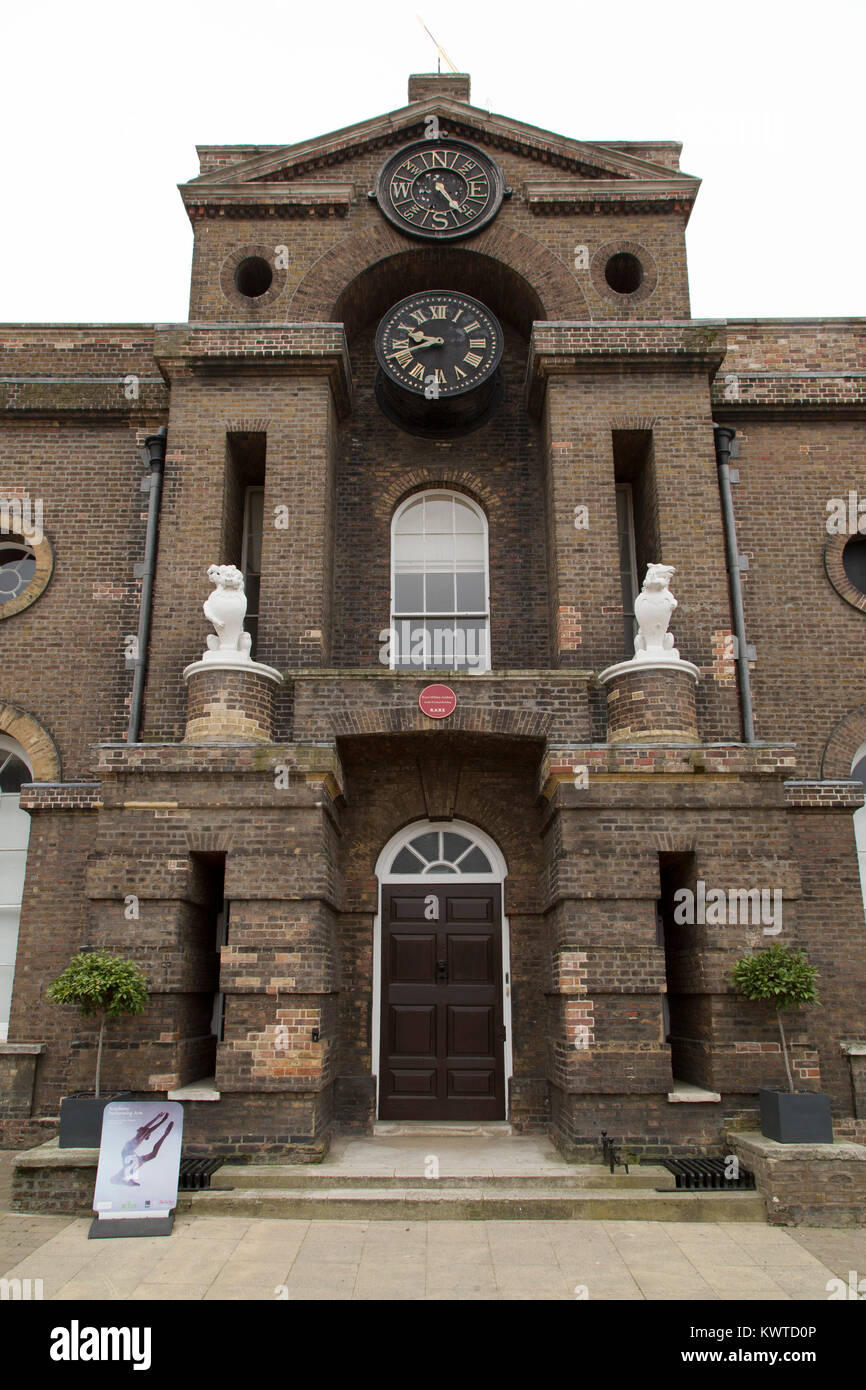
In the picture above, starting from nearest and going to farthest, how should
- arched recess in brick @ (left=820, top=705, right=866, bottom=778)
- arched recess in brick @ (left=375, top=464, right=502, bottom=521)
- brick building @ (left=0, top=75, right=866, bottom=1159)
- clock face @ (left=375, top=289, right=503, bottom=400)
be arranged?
brick building @ (left=0, top=75, right=866, bottom=1159)
arched recess in brick @ (left=820, top=705, right=866, bottom=778)
clock face @ (left=375, top=289, right=503, bottom=400)
arched recess in brick @ (left=375, top=464, right=502, bottom=521)

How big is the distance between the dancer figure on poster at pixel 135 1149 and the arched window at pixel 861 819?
8279 mm

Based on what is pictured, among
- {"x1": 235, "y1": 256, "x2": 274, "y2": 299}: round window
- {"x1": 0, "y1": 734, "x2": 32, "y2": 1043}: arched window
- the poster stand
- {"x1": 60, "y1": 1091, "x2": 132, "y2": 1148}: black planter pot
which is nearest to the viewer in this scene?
the poster stand

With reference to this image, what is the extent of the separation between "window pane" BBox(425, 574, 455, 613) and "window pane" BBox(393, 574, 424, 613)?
10 centimetres

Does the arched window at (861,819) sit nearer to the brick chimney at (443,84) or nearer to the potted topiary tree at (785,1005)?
Result: the potted topiary tree at (785,1005)

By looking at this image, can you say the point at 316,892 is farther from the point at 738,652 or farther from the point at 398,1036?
the point at 738,652

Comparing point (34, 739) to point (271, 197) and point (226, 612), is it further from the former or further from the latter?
point (271, 197)

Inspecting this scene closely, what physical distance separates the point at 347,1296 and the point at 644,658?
635 centimetres

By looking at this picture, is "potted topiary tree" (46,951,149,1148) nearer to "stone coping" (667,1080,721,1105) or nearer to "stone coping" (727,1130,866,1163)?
"stone coping" (667,1080,721,1105)

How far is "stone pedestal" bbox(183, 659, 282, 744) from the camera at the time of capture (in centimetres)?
Answer: 977

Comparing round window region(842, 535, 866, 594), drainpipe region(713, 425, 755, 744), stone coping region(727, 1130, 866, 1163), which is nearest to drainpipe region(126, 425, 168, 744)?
drainpipe region(713, 425, 755, 744)

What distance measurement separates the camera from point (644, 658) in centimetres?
993


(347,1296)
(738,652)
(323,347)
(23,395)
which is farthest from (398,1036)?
(23,395)

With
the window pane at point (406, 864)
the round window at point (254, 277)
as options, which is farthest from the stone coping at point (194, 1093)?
the round window at point (254, 277)

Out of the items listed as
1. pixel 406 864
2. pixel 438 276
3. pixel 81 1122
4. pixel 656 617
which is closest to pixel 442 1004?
pixel 406 864
